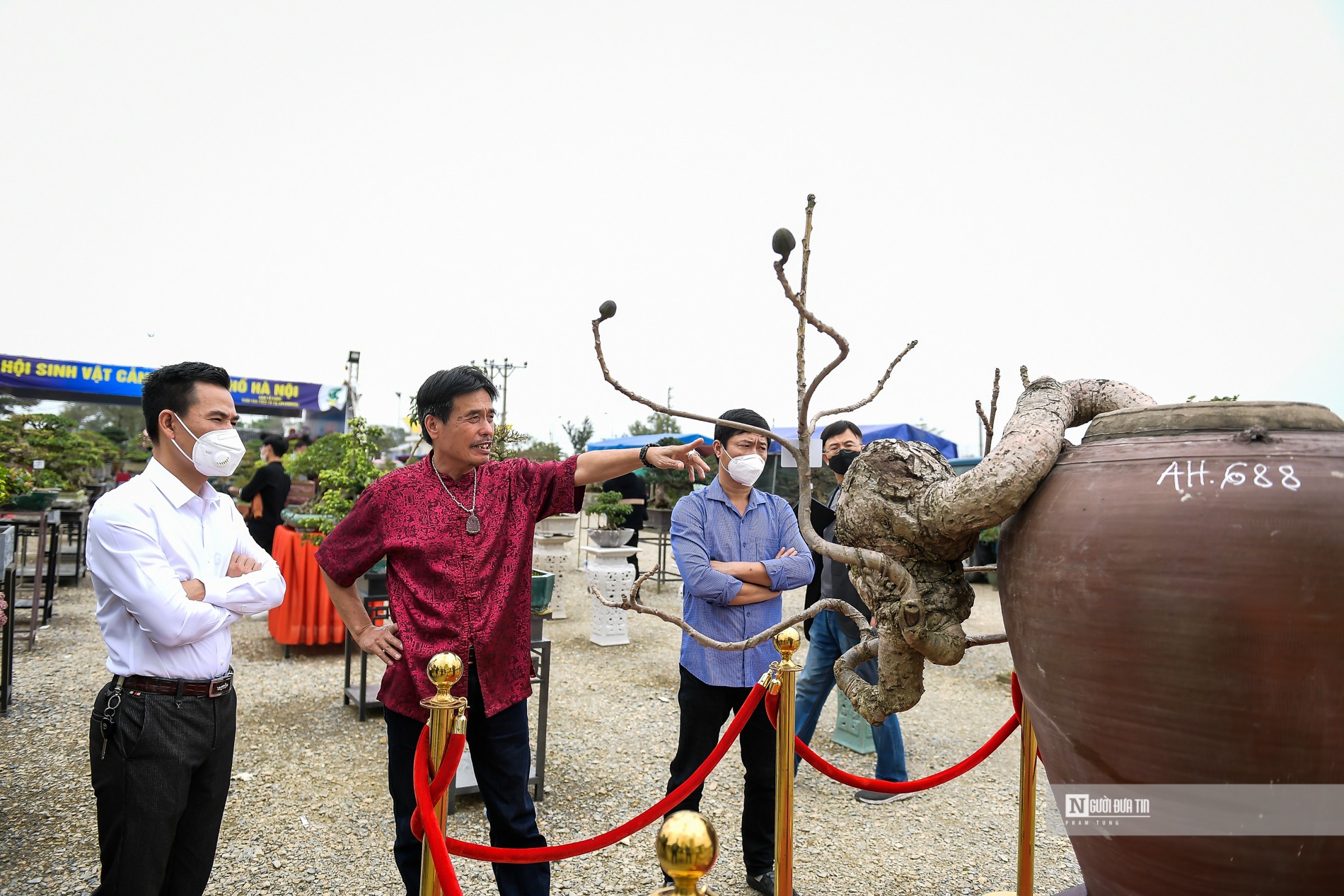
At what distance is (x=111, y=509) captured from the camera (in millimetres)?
2027

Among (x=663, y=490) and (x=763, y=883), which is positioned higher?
(x=663, y=490)

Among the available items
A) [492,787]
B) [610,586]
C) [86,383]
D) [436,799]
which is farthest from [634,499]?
[86,383]

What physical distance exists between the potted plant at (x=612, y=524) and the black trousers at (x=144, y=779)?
5.48 m

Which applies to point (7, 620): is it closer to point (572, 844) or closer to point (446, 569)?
point (446, 569)

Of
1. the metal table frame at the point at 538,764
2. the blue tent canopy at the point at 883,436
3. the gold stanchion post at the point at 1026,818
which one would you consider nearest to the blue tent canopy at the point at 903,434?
the blue tent canopy at the point at 883,436

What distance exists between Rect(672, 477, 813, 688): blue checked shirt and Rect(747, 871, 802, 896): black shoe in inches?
31.7

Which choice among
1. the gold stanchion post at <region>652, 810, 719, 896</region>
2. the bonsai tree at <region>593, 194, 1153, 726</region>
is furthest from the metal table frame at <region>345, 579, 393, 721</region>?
the gold stanchion post at <region>652, 810, 719, 896</region>

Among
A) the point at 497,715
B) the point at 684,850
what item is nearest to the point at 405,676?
the point at 497,715

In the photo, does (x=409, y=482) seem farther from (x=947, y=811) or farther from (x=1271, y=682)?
(x=947, y=811)

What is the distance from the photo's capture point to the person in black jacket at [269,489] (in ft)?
23.6

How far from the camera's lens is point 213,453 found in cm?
223

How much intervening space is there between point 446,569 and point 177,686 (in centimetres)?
75

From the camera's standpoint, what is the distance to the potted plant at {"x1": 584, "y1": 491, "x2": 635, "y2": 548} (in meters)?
7.68

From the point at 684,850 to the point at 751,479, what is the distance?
197 centimetres
